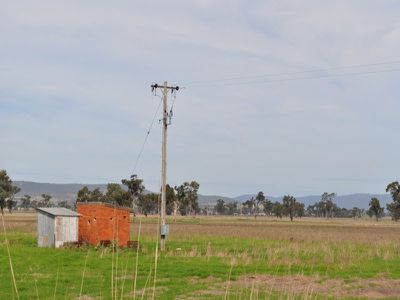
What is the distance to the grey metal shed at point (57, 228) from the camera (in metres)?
35.7

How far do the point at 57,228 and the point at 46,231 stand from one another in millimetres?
1190

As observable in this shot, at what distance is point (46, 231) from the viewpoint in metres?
36.5

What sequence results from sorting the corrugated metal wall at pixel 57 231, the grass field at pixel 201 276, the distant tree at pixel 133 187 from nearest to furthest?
1. the grass field at pixel 201 276
2. the corrugated metal wall at pixel 57 231
3. the distant tree at pixel 133 187

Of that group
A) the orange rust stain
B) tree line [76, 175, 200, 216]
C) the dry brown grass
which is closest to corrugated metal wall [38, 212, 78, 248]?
the orange rust stain

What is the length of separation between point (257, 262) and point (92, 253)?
8900mm

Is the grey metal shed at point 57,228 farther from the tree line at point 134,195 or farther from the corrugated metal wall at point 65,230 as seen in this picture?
the tree line at point 134,195

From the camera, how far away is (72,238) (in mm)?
36406

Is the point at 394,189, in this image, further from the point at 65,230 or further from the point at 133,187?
the point at 65,230

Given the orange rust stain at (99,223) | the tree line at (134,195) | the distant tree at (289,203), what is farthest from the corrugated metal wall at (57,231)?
the distant tree at (289,203)

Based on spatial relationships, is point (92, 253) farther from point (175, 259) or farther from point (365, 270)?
point (365, 270)

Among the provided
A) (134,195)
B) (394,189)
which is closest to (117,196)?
(134,195)

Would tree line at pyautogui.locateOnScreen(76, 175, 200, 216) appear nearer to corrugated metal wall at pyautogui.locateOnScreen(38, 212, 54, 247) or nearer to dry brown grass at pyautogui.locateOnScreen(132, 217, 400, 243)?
dry brown grass at pyautogui.locateOnScreen(132, 217, 400, 243)

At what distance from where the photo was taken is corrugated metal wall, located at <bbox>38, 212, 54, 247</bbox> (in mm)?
35812

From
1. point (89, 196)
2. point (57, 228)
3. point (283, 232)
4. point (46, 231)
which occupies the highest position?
point (89, 196)
